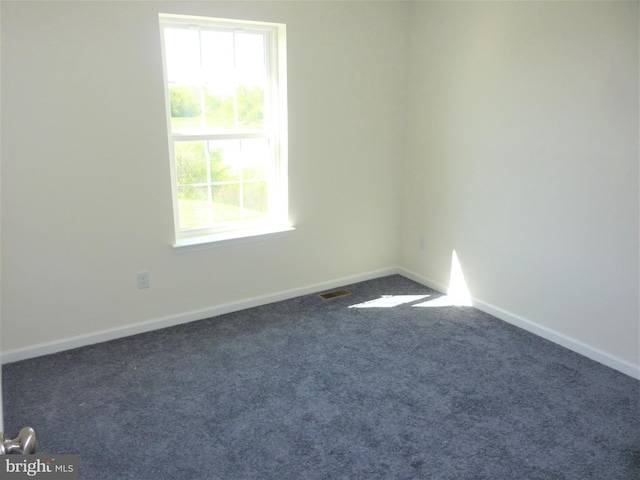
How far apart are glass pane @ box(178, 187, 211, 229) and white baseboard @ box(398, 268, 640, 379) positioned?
6.45 feet

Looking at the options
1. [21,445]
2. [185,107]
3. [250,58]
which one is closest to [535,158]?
[250,58]

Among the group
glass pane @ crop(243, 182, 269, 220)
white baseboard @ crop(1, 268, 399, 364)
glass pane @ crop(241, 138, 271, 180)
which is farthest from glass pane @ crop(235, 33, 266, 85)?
white baseboard @ crop(1, 268, 399, 364)

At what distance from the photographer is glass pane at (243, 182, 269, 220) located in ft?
12.1

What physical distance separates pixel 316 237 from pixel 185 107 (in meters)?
1.38

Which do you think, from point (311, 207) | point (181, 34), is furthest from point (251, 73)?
point (311, 207)

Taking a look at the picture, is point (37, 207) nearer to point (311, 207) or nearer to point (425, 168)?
point (311, 207)

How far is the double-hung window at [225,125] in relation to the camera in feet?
10.6

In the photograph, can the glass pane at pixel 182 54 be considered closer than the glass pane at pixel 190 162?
Yes

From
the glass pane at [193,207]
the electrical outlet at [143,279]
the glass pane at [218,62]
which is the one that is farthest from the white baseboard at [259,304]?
the glass pane at [218,62]

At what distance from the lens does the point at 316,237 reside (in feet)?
13.0

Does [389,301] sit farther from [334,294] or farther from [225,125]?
[225,125]

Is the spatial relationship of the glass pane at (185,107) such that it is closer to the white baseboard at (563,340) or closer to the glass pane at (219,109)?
the glass pane at (219,109)

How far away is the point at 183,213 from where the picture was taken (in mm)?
3455

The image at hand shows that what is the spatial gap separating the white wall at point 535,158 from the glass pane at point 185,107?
1747 mm
